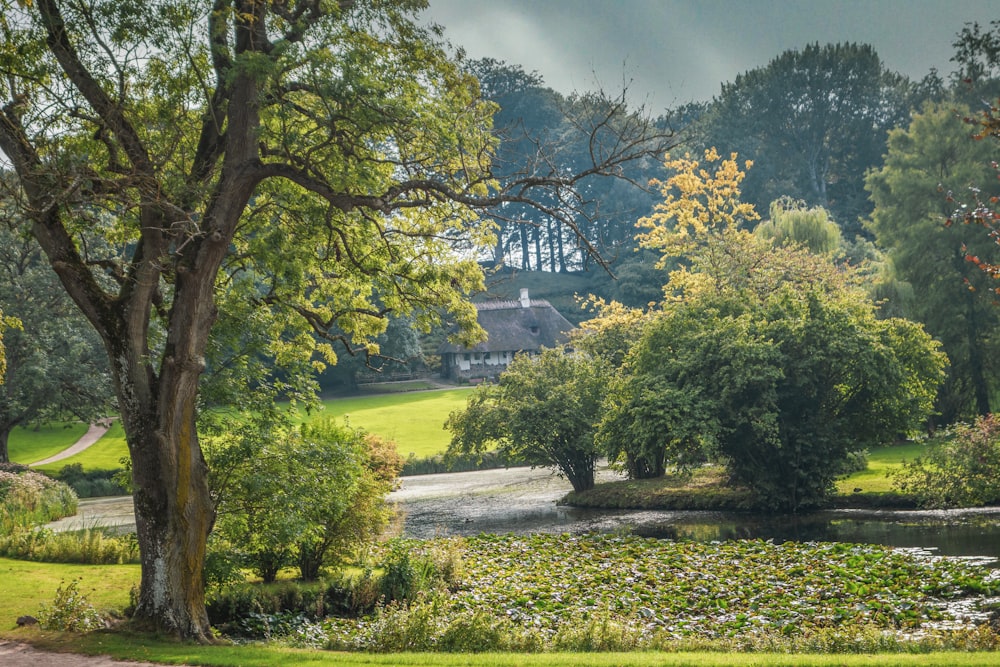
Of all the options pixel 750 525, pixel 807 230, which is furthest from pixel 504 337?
pixel 750 525

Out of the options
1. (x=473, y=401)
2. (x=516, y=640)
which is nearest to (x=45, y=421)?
(x=473, y=401)

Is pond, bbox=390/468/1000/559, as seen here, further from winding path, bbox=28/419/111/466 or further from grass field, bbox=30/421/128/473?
winding path, bbox=28/419/111/466

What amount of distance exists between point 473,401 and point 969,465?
1661cm

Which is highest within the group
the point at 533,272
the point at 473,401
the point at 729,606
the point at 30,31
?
the point at 533,272

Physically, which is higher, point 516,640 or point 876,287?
point 876,287

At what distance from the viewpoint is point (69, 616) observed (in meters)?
12.3

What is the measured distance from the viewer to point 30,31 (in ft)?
41.0

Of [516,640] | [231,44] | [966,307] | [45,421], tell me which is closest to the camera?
[516,640]

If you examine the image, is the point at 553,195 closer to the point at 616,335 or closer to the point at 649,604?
the point at 616,335

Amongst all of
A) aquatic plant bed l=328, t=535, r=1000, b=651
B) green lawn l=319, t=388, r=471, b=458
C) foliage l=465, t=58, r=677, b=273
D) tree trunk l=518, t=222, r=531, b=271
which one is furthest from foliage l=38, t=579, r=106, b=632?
tree trunk l=518, t=222, r=531, b=271

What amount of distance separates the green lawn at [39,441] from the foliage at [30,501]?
725 inches

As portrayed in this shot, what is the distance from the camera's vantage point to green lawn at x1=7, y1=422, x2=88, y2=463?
4753 centimetres

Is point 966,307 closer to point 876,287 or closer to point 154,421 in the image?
point 876,287

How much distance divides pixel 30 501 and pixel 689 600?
2069 cm
